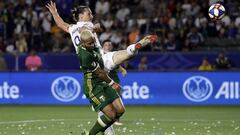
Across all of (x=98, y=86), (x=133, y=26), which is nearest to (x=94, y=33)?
(x=98, y=86)

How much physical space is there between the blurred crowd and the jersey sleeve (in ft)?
49.2

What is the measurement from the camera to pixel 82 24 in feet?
45.9

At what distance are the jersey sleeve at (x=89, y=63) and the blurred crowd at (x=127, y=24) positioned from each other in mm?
14985

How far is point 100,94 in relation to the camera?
1342cm

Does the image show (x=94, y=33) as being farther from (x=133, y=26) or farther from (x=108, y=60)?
(x=133, y=26)

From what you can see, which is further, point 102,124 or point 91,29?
point 91,29

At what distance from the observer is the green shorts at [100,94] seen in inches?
527

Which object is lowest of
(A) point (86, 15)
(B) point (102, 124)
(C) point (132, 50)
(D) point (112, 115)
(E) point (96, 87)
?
(B) point (102, 124)

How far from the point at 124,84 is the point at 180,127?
7795 millimetres

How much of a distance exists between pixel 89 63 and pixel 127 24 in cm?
1714

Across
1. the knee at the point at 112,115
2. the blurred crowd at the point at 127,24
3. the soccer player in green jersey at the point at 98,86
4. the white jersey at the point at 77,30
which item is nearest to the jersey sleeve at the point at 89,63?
the soccer player in green jersey at the point at 98,86

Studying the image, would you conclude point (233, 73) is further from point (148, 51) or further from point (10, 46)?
point (10, 46)

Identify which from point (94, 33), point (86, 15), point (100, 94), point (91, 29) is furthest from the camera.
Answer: point (94, 33)

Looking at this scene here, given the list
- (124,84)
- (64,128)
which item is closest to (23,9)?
(124,84)
